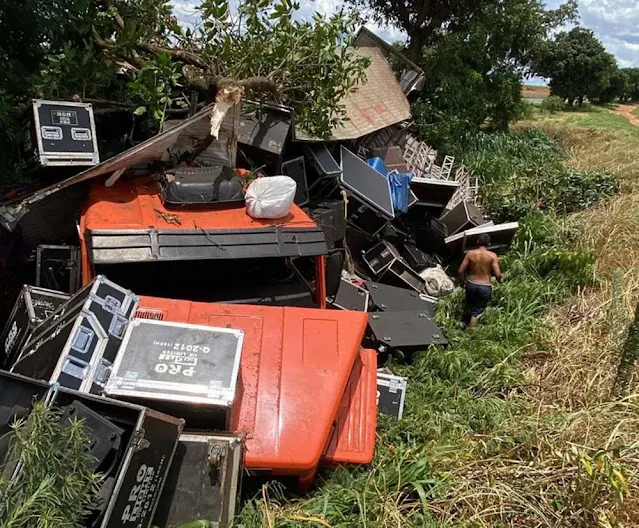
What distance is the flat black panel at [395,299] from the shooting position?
6.24m

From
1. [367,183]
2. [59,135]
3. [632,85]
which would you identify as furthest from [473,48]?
[632,85]

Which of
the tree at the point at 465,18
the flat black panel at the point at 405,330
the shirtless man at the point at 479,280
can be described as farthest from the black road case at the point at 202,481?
the tree at the point at 465,18

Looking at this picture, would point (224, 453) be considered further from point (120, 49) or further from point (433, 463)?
point (120, 49)

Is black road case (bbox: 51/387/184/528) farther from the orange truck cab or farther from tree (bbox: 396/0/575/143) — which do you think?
tree (bbox: 396/0/575/143)

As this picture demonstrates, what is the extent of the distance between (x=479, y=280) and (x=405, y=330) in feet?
4.96

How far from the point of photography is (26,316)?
3871 millimetres

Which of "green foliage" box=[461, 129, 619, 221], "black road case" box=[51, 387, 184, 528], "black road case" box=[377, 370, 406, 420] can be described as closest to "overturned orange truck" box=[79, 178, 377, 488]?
"black road case" box=[51, 387, 184, 528]

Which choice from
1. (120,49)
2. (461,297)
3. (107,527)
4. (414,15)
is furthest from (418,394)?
(414,15)

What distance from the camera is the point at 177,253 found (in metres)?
3.99

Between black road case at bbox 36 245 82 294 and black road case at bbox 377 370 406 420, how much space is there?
8.79 ft

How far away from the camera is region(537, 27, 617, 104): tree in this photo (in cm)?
3016

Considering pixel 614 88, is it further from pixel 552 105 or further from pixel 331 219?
pixel 331 219

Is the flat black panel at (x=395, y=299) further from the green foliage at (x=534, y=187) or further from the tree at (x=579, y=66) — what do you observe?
the tree at (x=579, y=66)

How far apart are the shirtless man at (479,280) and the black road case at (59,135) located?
4.39m
